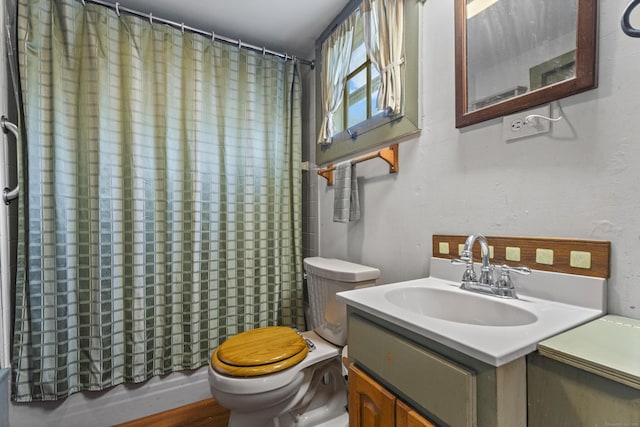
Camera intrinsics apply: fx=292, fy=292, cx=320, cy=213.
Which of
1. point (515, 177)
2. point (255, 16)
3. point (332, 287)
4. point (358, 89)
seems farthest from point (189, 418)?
point (255, 16)

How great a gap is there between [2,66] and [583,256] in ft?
7.32

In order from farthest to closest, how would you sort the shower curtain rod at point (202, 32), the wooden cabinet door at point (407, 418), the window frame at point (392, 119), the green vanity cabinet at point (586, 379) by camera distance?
the shower curtain rod at point (202, 32)
the window frame at point (392, 119)
the wooden cabinet door at point (407, 418)
the green vanity cabinet at point (586, 379)

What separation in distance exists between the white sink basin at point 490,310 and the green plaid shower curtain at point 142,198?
1.08 m

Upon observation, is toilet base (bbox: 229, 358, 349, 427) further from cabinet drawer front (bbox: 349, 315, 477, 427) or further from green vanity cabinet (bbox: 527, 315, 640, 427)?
green vanity cabinet (bbox: 527, 315, 640, 427)

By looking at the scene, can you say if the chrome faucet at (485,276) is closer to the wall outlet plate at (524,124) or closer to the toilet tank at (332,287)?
the wall outlet plate at (524,124)

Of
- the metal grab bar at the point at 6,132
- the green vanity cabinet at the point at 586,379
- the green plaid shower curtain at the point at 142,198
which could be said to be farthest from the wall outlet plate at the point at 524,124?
the metal grab bar at the point at 6,132

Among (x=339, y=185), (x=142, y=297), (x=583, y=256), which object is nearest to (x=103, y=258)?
(x=142, y=297)

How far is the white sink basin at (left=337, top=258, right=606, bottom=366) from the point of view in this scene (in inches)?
22.5

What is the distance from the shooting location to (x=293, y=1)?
154cm

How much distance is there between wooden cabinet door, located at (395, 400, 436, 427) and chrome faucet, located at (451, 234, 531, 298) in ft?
1.38

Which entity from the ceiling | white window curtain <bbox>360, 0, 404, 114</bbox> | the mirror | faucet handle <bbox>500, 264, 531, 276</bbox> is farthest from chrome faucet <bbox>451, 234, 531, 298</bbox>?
the ceiling

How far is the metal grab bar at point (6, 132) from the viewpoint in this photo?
4.15ft

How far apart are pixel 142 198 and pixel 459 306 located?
5.12 ft

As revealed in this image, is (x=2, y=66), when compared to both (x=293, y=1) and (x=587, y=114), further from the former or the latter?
(x=587, y=114)
